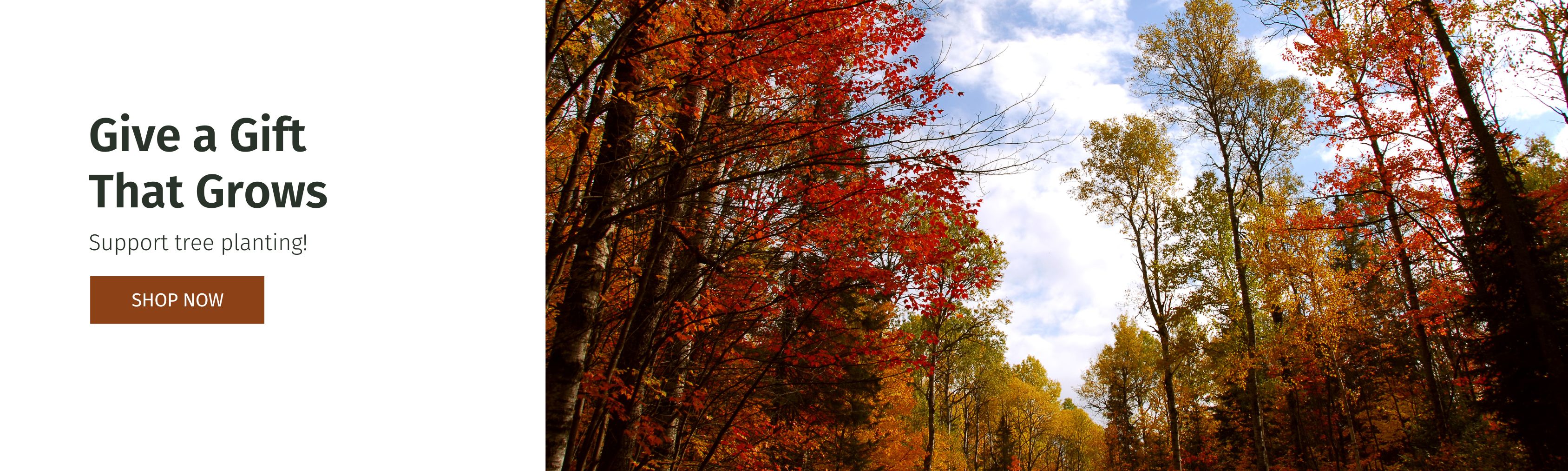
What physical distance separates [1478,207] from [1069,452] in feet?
105

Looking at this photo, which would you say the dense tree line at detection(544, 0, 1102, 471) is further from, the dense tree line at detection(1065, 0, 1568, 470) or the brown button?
the dense tree line at detection(1065, 0, 1568, 470)

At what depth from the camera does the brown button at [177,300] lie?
243 cm

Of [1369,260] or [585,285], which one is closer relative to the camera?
[585,285]

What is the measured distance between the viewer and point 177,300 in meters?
2.46

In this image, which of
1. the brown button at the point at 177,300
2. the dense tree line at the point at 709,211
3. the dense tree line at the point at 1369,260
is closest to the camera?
the brown button at the point at 177,300

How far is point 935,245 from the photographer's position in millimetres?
6711

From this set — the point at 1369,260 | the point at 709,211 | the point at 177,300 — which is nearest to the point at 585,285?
the point at 709,211

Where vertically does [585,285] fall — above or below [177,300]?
above

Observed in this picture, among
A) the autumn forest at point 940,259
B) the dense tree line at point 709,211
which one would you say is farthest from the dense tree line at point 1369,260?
the dense tree line at point 709,211

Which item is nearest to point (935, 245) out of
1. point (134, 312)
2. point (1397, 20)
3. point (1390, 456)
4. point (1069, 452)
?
point (134, 312)

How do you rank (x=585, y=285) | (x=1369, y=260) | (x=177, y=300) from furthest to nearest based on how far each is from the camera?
(x=1369, y=260), (x=585, y=285), (x=177, y=300)

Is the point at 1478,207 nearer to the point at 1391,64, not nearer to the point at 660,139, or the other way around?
the point at 1391,64

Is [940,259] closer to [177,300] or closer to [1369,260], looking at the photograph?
[177,300]

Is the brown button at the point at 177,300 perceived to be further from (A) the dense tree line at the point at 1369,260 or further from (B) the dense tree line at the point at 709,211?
(A) the dense tree line at the point at 1369,260
